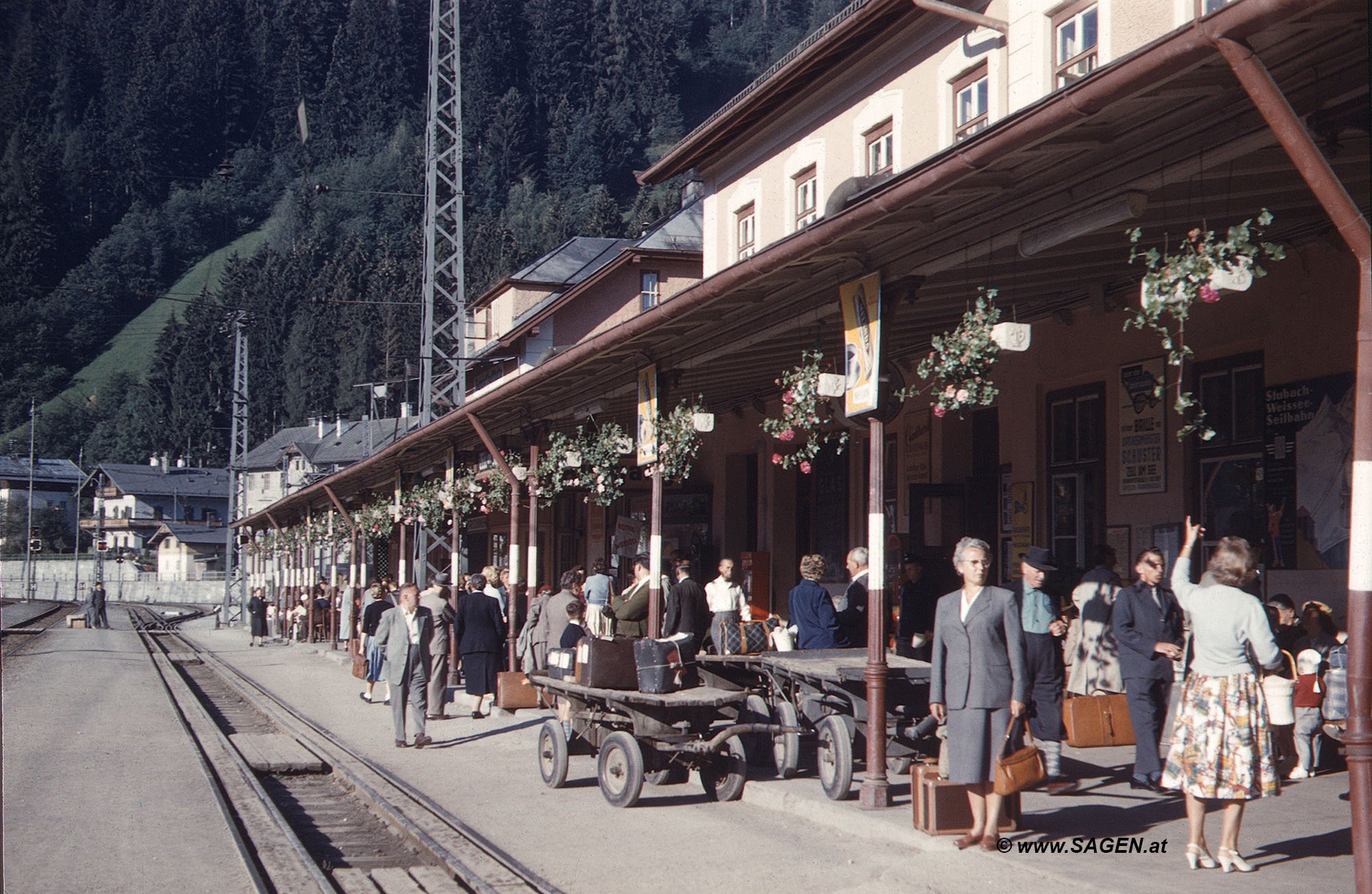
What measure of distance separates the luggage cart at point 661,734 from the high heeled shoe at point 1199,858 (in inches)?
151

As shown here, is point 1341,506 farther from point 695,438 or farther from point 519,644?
point 519,644

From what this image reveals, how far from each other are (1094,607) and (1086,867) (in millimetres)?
5138

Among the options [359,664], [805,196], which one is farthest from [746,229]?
[359,664]

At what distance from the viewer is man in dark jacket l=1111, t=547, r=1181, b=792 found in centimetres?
1027

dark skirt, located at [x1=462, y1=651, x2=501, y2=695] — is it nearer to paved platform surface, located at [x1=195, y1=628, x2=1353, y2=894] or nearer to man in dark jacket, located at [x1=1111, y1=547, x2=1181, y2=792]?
paved platform surface, located at [x1=195, y1=628, x2=1353, y2=894]

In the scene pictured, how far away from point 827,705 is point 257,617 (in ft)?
118

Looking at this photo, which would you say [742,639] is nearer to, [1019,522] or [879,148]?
[1019,522]

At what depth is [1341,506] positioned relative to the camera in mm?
11477

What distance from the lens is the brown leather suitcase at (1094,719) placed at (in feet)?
40.7

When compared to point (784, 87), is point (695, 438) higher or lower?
lower

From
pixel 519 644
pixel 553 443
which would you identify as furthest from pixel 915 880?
pixel 553 443

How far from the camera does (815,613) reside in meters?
12.5

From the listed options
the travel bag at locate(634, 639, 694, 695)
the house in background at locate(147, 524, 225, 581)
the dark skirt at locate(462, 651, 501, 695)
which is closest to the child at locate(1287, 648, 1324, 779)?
the travel bag at locate(634, 639, 694, 695)

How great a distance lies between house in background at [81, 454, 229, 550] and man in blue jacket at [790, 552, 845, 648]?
4826 inches
